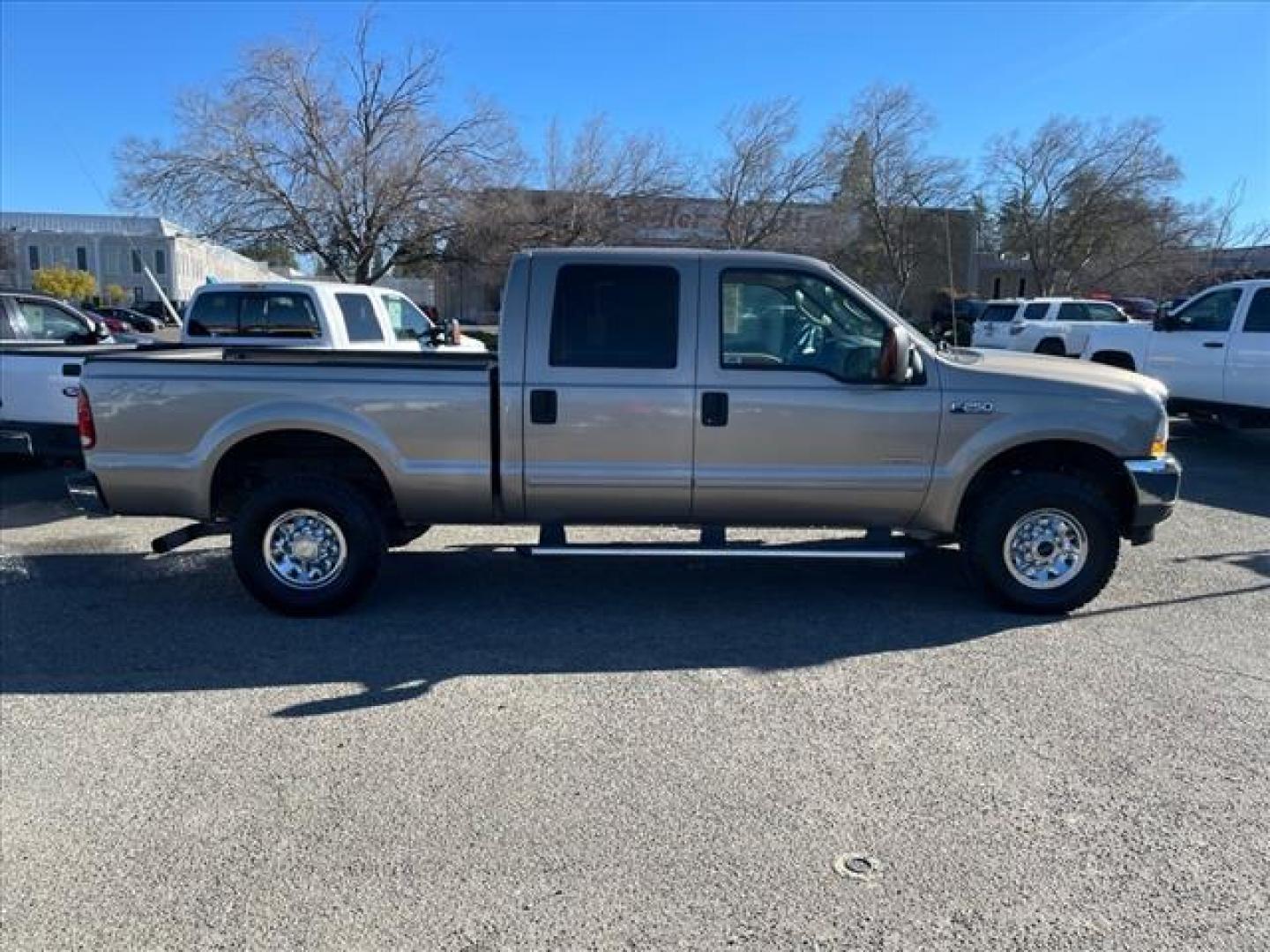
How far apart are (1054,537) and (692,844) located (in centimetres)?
318

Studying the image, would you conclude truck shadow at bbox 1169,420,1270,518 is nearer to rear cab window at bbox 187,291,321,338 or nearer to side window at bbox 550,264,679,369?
side window at bbox 550,264,679,369

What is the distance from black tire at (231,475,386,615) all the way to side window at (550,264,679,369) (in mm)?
1423

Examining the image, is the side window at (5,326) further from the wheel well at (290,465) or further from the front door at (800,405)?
the front door at (800,405)

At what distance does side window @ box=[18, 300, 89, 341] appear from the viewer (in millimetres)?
9562

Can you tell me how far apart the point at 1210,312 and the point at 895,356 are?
849cm

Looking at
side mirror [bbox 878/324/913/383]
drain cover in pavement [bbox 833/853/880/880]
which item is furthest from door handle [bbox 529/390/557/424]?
drain cover in pavement [bbox 833/853/880/880]

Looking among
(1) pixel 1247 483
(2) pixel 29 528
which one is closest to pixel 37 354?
(2) pixel 29 528

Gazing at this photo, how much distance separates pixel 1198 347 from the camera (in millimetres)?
10891

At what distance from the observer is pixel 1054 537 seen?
5.11m

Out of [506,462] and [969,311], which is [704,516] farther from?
[969,311]

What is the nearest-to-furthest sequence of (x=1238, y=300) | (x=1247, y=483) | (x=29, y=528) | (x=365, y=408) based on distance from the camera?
(x=365, y=408)
(x=29, y=528)
(x=1247, y=483)
(x=1238, y=300)

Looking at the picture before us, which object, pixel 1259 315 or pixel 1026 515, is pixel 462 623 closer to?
pixel 1026 515

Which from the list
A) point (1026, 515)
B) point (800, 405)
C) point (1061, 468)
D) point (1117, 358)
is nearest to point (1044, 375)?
point (1061, 468)

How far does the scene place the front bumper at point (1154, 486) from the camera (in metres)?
4.98
